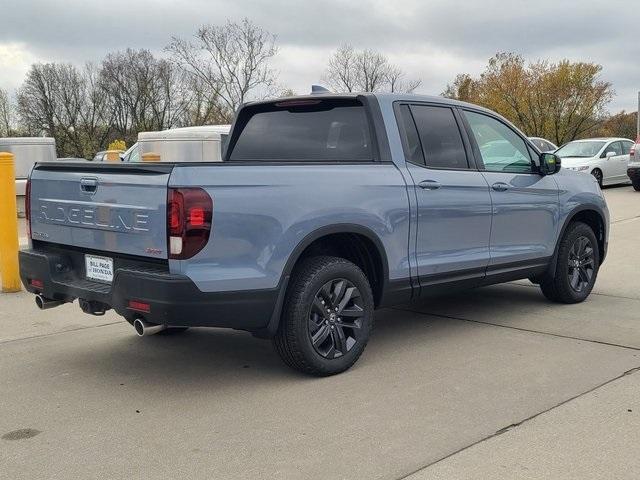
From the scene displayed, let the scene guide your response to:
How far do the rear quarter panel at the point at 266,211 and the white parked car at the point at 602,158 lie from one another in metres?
16.9

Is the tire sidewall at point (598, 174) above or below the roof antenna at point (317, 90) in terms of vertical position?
below

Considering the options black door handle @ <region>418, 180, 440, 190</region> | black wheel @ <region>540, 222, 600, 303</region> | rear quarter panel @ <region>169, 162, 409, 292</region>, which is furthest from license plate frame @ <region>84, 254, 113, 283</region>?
black wheel @ <region>540, 222, 600, 303</region>

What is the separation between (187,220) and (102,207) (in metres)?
0.73

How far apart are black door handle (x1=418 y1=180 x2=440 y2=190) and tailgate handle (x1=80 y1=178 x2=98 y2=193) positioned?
221 centimetres

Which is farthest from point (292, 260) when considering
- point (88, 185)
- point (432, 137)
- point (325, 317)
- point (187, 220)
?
point (432, 137)

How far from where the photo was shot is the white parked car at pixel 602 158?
66.8 ft

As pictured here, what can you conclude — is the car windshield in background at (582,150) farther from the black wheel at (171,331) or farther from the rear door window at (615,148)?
the black wheel at (171,331)

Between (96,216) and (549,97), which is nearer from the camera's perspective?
(96,216)

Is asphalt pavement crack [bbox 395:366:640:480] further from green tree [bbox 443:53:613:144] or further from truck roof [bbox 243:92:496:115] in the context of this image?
green tree [bbox 443:53:613:144]

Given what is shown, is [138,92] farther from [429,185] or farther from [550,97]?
[429,185]

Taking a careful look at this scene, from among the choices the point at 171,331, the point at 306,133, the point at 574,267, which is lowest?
the point at 171,331

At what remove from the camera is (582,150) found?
2134cm

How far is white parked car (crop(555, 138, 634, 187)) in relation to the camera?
20.4 m

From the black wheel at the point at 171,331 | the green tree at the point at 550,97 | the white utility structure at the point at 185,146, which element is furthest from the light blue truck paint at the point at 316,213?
the green tree at the point at 550,97
